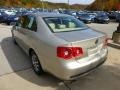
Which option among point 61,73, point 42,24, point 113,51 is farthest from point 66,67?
point 113,51

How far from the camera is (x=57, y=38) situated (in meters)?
4.10

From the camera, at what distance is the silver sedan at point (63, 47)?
Answer: 12.5 ft

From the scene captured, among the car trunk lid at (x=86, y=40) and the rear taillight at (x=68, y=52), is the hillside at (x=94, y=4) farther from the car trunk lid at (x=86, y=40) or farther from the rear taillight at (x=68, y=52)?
the rear taillight at (x=68, y=52)

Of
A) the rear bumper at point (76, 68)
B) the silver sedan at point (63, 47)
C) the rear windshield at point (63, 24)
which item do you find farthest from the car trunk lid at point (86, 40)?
the rear windshield at point (63, 24)

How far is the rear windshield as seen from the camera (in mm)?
4697

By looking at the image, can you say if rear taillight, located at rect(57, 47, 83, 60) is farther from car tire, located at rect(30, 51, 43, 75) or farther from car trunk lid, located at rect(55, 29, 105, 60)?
car tire, located at rect(30, 51, 43, 75)

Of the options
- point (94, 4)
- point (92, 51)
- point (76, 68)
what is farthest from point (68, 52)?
point (94, 4)

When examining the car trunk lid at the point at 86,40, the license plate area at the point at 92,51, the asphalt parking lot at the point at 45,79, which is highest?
the car trunk lid at the point at 86,40

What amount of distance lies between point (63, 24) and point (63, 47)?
4.30 feet

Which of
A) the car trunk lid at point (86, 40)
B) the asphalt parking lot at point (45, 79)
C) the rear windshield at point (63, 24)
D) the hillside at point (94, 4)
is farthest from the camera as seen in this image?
the hillside at point (94, 4)

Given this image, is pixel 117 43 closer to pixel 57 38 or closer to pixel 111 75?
pixel 111 75

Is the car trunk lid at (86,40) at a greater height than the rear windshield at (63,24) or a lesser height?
lesser

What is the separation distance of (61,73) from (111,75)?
176 cm

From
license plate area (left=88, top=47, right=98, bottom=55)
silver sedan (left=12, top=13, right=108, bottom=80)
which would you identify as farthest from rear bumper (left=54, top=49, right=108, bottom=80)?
license plate area (left=88, top=47, right=98, bottom=55)
